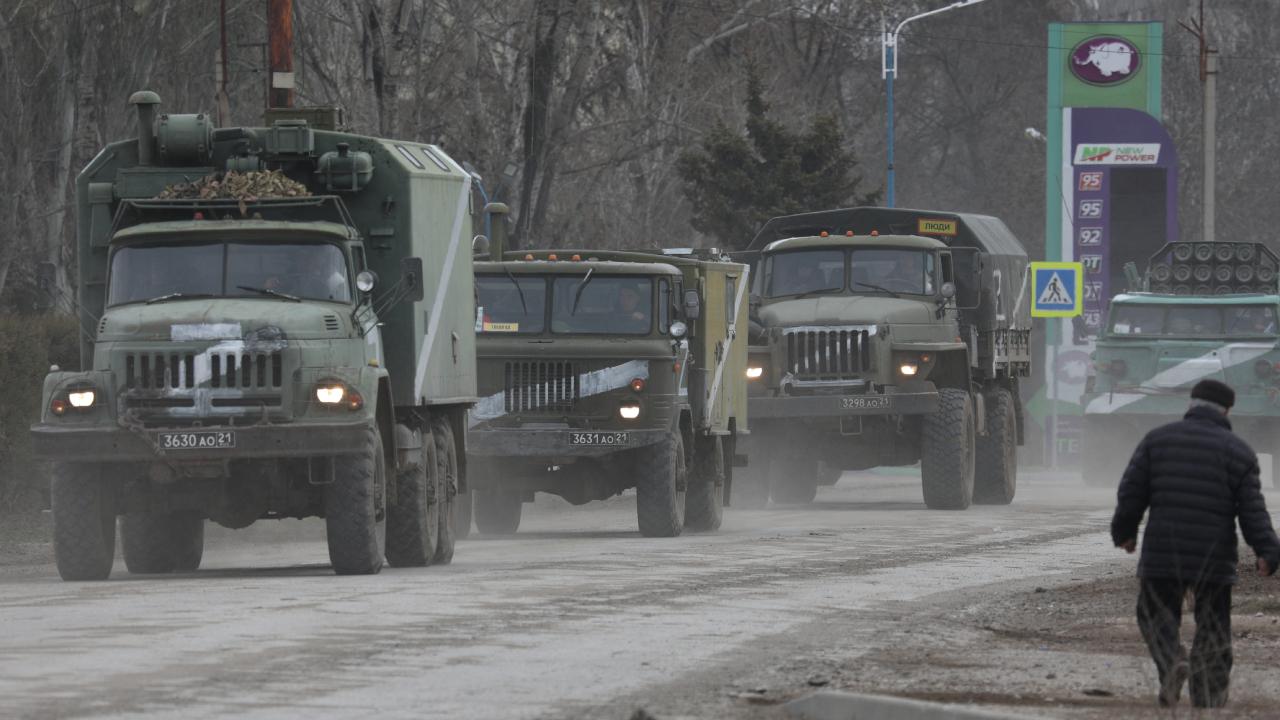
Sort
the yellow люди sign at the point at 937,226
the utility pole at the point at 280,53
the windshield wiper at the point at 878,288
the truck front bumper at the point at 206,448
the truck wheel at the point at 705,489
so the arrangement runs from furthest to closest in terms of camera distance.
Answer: the yellow люди sign at the point at 937,226, the windshield wiper at the point at 878,288, the utility pole at the point at 280,53, the truck wheel at the point at 705,489, the truck front bumper at the point at 206,448

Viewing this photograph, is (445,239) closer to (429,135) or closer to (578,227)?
(429,135)

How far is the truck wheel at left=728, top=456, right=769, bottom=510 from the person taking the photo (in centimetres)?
3066

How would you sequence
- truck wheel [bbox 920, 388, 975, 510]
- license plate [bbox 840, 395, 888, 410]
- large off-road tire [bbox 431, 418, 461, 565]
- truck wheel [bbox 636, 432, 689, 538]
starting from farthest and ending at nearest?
truck wheel [bbox 920, 388, 975, 510] < license plate [bbox 840, 395, 888, 410] < truck wheel [bbox 636, 432, 689, 538] < large off-road tire [bbox 431, 418, 461, 565]

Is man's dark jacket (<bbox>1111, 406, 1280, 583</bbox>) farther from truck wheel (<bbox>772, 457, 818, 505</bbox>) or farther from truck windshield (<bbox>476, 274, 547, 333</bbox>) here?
truck wheel (<bbox>772, 457, 818, 505</bbox>)

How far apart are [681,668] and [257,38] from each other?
88.4 ft

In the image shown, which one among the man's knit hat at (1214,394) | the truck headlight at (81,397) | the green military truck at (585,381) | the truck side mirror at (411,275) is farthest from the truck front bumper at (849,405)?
the man's knit hat at (1214,394)

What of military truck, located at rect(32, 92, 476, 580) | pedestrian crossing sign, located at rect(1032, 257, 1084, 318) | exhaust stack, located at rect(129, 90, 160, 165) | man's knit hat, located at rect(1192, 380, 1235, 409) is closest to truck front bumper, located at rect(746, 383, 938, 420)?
military truck, located at rect(32, 92, 476, 580)

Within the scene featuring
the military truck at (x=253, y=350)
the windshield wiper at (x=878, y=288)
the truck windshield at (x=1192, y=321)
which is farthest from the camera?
the truck windshield at (x=1192, y=321)

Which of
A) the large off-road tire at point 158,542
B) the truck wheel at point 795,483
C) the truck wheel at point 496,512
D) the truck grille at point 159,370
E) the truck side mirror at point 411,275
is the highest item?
the truck side mirror at point 411,275

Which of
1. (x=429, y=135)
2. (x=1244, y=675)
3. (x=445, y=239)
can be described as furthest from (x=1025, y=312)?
(x=1244, y=675)

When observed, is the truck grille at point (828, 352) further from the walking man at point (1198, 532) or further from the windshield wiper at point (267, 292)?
the walking man at point (1198, 532)

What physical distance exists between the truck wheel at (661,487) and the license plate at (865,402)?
461 centimetres

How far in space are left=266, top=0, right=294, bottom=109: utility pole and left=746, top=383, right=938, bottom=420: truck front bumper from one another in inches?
238

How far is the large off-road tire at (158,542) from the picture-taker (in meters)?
19.2
